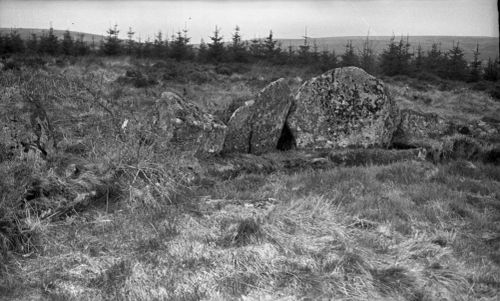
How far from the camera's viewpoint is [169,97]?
6.86 metres

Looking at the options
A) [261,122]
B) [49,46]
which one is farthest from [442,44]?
[261,122]

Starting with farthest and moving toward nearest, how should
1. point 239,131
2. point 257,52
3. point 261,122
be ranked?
point 257,52
point 261,122
point 239,131

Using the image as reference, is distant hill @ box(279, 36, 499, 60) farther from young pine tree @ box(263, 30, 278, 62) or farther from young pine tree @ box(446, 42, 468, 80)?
young pine tree @ box(263, 30, 278, 62)

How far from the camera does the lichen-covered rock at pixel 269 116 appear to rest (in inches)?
312

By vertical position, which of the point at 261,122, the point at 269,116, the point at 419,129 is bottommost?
the point at 419,129

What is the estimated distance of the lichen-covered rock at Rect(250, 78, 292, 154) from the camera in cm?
793

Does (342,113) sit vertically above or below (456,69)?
below

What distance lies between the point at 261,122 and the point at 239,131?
494mm

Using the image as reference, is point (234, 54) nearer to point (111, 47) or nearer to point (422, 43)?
point (111, 47)

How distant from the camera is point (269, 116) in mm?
8062

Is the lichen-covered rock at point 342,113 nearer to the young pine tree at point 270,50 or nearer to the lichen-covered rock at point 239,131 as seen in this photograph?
the lichen-covered rock at point 239,131

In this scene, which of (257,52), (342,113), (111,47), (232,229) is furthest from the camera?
(257,52)

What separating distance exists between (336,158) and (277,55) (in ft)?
94.9

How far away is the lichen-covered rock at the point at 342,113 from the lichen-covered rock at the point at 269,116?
1.26 feet
